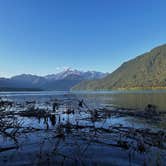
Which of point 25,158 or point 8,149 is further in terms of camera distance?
point 8,149

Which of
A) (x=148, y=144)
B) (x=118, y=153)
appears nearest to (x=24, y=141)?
(x=118, y=153)

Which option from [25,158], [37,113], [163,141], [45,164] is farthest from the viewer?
[37,113]

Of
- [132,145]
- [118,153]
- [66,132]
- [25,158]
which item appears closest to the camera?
[25,158]

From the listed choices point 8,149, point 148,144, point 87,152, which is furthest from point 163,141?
point 8,149

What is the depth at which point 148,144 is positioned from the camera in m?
15.1

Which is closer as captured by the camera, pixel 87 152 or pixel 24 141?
pixel 87 152

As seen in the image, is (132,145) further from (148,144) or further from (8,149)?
(8,149)

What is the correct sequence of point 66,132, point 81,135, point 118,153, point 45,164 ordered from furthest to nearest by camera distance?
point 66,132 < point 81,135 < point 118,153 < point 45,164

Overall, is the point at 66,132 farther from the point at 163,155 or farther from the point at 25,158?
the point at 163,155

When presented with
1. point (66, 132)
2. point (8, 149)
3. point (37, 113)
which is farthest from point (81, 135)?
point (37, 113)

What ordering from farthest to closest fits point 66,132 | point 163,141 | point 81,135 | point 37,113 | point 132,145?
1. point 37,113
2. point 66,132
3. point 81,135
4. point 163,141
5. point 132,145

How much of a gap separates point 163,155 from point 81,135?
6.86 m

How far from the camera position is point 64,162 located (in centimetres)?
1154

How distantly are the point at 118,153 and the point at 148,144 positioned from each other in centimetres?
287
